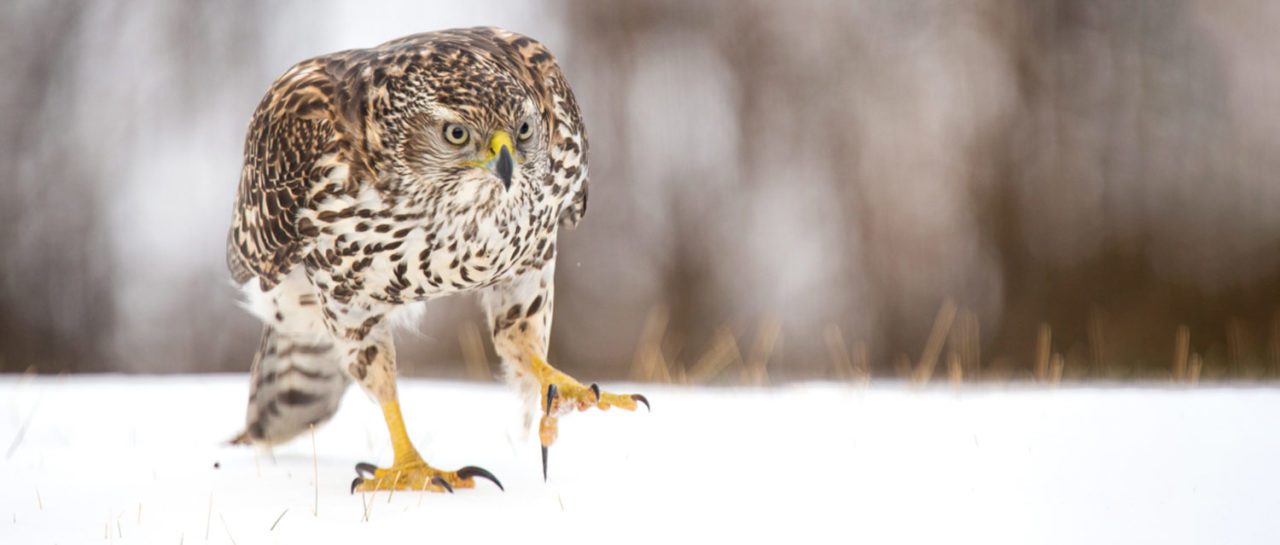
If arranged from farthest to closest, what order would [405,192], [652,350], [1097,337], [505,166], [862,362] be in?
[1097,337]
[862,362]
[652,350]
[405,192]
[505,166]

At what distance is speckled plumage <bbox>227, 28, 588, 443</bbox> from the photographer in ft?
10.5

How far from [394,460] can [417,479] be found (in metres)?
0.11

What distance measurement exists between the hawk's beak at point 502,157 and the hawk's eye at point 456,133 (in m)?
0.07

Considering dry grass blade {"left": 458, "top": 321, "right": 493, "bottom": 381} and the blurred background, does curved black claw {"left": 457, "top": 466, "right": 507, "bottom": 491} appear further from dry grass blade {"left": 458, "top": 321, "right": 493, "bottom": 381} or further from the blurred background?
the blurred background

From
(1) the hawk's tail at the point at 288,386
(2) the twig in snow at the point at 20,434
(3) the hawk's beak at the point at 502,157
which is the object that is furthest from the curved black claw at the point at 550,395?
(2) the twig in snow at the point at 20,434

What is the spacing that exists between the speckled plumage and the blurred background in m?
4.74

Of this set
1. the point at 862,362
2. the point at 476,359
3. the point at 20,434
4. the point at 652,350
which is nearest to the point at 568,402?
the point at 20,434

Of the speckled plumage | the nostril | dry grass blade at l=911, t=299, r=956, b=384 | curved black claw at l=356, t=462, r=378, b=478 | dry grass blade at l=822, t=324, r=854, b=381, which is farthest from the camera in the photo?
dry grass blade at l=911, t=299, r=956, b=384

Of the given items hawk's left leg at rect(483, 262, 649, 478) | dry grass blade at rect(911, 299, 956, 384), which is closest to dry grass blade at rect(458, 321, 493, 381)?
dry grass blade at rect(911, 299, 956, 384)

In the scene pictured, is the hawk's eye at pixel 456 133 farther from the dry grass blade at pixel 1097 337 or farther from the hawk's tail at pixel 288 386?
the dry grass blade at pixel 1097 337

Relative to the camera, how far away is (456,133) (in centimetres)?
311

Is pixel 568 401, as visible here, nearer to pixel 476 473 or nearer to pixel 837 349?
pixel 476 473

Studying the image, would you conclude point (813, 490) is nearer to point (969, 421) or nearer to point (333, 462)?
point (969, 421)

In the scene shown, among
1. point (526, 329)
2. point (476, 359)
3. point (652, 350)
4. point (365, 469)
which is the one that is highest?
point (526, 329)
